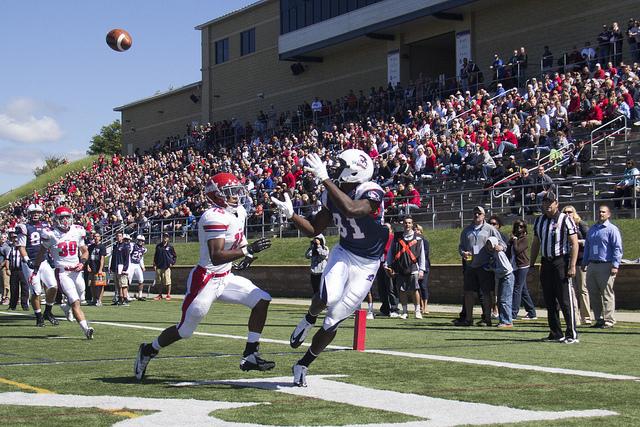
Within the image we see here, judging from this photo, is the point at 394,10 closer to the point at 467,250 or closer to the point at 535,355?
the point at 467,250

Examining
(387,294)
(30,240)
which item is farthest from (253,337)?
(30,240)

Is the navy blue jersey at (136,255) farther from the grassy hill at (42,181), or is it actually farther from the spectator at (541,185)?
the grassy hill at (42,181)

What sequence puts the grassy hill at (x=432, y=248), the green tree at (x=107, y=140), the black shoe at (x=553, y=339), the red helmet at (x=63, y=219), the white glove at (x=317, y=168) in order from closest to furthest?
the white glove at (x=317, y=168) → the black shoe at (x=553, y=339) → the red helmet at (x=63, y=219) → the grassy hill at (x=432, y=248) → the green tree at (x=107, y=140)

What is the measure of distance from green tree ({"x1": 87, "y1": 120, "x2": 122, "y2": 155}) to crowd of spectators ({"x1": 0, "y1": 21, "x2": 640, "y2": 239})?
5106cm

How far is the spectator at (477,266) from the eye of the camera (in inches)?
622

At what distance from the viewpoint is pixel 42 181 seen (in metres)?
71.3

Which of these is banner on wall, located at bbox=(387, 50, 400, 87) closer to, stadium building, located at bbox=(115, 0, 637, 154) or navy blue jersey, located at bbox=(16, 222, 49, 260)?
stadium building, located at bbox=(115, 0, 637, 154)

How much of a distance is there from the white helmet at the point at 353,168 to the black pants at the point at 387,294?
10015 millimetres

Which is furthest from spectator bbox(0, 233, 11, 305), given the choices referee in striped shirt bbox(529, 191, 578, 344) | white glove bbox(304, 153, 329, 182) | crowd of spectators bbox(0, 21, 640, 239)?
white glove bbox(304, 153, 329, 182)

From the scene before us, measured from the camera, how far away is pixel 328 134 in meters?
35.8

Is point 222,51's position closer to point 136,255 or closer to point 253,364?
point 136,255

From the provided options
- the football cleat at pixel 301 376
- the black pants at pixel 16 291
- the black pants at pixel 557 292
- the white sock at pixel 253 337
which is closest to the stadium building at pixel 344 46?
the black pants at pixel 16 291

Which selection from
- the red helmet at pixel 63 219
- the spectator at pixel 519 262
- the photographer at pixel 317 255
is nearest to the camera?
the red helmet at pixel 63 219

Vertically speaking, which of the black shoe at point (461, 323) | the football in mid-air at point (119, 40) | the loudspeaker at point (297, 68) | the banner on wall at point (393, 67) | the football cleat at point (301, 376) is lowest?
the black shoe at point (461, 323)
